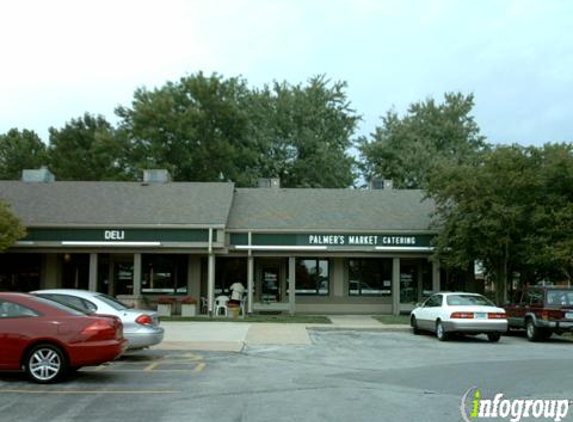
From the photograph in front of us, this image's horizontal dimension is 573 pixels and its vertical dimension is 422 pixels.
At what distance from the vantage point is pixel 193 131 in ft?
150

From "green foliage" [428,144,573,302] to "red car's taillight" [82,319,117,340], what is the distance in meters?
17.5

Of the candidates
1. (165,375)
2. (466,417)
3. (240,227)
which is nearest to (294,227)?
(240,227)

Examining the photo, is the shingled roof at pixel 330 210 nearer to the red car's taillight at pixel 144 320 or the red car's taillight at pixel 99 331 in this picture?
the red car's taillight at pixel 144 320

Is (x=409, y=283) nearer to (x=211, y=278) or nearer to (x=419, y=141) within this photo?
(x=211, y=278)

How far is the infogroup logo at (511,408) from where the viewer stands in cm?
911

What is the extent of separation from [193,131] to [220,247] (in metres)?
19.1

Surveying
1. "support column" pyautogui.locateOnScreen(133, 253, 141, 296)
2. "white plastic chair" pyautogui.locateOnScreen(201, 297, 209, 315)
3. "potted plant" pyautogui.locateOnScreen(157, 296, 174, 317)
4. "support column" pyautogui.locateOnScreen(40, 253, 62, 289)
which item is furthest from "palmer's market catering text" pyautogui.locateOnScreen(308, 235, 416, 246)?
"support column" pyautogui.locateOnScreen(40, 253, 62, 289)

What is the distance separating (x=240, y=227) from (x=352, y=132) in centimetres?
2859

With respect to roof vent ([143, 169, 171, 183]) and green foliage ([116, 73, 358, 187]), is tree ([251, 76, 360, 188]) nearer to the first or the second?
green foliage ([116, 73, 358, 187])

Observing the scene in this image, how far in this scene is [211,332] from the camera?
21.4m

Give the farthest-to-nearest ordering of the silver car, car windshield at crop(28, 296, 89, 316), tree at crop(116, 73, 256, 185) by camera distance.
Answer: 1. tree at crop(116, 73, 256, 185)
2. the silver car
3. car windshield at crop(28, 296, 89, 316)

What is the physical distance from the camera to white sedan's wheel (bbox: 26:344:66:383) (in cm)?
1126

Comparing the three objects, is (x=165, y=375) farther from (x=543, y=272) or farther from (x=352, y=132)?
(x=352, y=132)

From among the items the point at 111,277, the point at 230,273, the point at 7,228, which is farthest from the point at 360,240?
the point at 7,228
